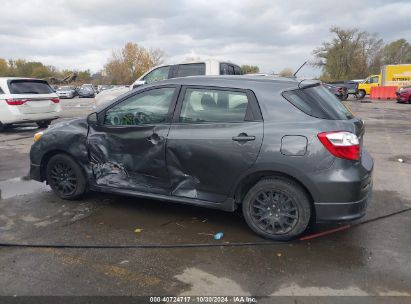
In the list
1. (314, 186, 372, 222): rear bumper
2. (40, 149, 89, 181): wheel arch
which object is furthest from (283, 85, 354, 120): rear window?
(40, 149, 89, 181): wheel arch

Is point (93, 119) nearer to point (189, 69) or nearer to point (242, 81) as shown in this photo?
point (242, 81)

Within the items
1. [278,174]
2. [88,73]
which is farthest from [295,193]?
[88,73]

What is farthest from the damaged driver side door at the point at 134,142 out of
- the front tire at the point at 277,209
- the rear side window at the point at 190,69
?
the rear side window at the point at 190,69

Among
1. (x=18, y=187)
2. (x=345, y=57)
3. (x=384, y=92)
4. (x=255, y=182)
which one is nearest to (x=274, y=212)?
(x=255, y=182)

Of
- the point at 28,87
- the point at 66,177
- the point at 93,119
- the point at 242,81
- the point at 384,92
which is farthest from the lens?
the point at 384,92

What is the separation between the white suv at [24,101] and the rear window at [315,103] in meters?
10.2

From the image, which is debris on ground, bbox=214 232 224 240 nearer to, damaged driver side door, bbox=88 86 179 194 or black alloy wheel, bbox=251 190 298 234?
black alloy wheel, bbox=251 190 298 234

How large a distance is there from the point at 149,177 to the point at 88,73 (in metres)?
103

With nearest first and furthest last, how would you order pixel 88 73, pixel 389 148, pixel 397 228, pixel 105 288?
1. pixel 105 288
2. pixel 397 228
3. pixel 389 148
4. pixel 88 73

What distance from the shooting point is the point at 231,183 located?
4227mm

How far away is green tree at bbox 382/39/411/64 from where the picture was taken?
78.8 meters

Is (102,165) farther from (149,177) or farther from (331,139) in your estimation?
(331,139)

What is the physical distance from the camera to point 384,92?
35219 millimetres

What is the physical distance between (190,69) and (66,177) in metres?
6.29
